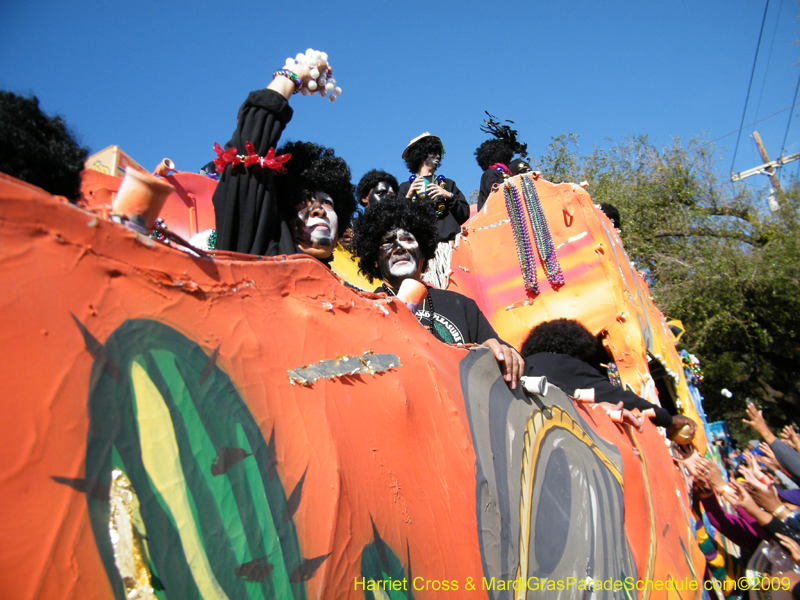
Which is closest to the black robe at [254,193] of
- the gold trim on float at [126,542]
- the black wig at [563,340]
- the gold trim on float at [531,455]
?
the gold trim on float at [531,455]

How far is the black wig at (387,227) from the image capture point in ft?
12.2

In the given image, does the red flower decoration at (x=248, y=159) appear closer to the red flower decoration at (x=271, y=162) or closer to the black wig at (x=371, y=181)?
the red flower decoration at (x=271, y=162)

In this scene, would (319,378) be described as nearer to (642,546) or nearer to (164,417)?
(164,417)

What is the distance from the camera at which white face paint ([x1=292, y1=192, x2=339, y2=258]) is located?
2645 millimetres

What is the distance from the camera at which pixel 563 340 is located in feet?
13.1

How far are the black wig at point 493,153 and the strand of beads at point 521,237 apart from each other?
1.43 metres

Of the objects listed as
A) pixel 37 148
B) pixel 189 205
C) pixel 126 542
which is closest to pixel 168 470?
pixel 126 542

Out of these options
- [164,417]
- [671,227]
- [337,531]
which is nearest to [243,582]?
[337,531]

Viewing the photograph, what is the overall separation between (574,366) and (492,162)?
3.42 m

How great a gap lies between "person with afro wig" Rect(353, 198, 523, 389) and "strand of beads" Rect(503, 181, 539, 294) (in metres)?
1.10

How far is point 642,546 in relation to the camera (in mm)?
2545

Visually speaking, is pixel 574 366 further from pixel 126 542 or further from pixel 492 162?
pixel 492 162

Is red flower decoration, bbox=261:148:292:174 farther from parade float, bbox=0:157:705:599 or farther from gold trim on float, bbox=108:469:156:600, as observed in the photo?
gold trim on float, bbox=108:469:156:600

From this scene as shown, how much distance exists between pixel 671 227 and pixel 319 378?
10965 millimetres
